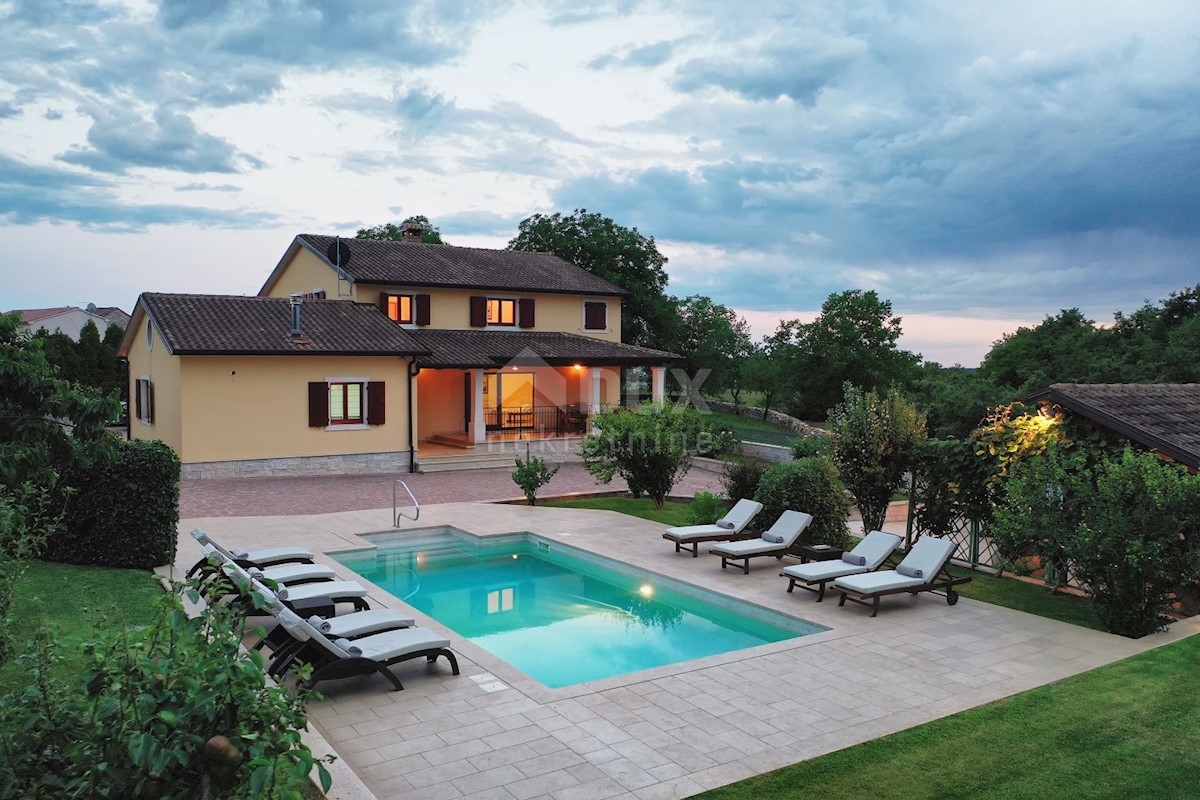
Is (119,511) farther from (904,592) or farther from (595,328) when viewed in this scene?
(595,328)

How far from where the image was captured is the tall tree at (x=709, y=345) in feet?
165

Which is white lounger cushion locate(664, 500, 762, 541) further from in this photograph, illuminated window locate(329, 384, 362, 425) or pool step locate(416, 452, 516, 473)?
illuminated window locate(329, 384, 362, 425)

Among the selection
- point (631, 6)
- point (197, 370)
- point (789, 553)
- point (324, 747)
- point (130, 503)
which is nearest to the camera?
point (324, 747)

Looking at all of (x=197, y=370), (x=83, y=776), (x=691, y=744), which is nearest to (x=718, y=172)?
(x=197, y=370)

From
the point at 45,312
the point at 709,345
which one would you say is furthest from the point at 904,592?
the point at 45,312

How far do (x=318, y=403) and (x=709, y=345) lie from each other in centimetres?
3138

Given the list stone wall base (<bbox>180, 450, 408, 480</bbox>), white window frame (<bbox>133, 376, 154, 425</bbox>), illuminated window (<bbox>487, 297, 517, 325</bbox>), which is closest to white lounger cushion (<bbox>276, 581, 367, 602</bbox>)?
stone wall base (<bbox>180, 450, 408, 480</bbox>)

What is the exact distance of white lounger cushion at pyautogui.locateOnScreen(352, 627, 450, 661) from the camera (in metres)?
7.41

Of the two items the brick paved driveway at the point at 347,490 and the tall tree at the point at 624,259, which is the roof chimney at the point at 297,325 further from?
the tall tree at the point at 624,259

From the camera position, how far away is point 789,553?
492 inches

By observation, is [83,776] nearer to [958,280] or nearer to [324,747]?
[324,747]

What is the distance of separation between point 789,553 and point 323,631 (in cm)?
740

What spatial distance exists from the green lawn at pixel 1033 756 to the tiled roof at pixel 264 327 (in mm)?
19238

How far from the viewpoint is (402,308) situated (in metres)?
28.0
